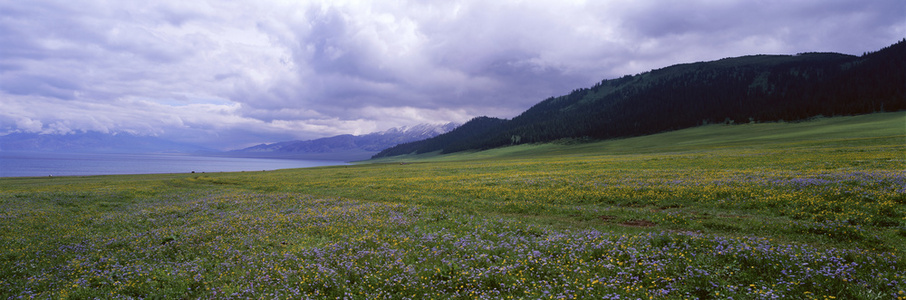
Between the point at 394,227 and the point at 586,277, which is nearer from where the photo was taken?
Result: the point at 586,277

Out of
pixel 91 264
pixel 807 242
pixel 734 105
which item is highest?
pixel 734 105

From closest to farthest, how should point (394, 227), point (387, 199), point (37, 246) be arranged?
point (37, 246)
point (394, 227)
point (387, 199)

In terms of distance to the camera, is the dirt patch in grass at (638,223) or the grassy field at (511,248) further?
the dirt patch in grass at (638,223)

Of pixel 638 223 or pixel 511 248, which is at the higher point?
pixel 511 248

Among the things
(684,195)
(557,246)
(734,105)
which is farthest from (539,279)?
(734,105)

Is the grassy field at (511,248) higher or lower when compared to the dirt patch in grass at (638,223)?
higher

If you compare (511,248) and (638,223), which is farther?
(638,223)

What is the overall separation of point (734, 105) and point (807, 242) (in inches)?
9557

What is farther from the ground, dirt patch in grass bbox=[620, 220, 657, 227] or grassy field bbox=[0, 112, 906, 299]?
grassy field bbox=[0, 112, 906, 299]

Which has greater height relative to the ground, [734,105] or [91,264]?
[734,105]

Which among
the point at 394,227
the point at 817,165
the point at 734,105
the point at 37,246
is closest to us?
the point at 37,246

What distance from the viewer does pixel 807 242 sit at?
452 inches

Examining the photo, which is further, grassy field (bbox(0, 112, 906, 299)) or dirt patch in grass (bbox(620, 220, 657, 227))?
dirt patch in grass (bbox(620, 220, 657, 227))

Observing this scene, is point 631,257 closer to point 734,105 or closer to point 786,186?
point 786,186
